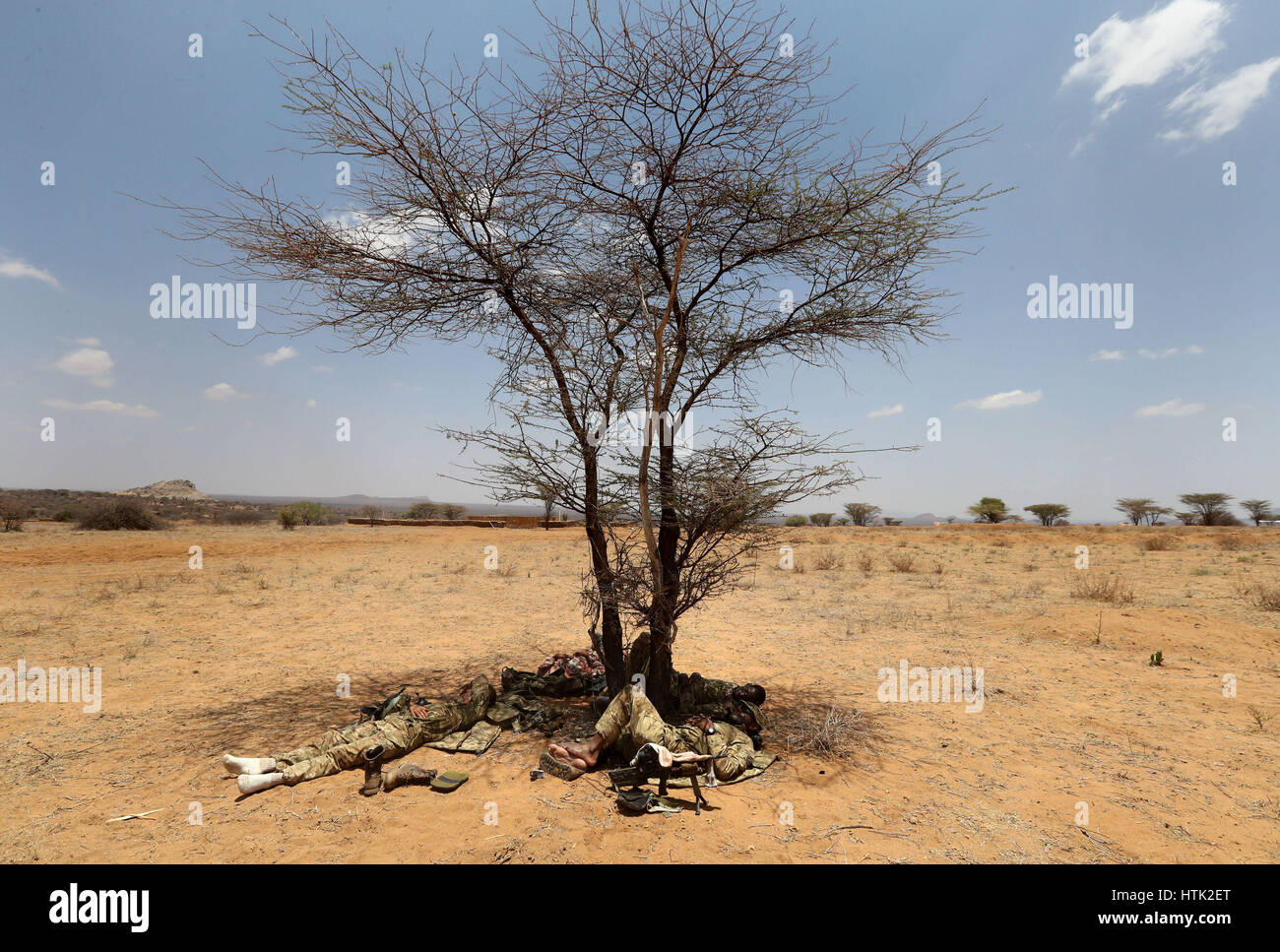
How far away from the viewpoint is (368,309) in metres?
5.52

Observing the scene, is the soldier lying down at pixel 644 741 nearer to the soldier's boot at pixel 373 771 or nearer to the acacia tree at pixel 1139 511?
the soldier's boot at pixel 373 771

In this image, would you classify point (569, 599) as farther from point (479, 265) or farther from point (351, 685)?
point (479, 265)

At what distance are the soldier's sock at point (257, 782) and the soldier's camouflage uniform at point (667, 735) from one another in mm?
2286

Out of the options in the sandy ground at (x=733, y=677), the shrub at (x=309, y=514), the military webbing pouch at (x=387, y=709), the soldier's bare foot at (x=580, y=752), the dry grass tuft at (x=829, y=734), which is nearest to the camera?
the sandy ground at (x=733, y=677)

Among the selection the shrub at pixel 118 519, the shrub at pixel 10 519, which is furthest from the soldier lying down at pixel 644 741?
the shrub at pixel 118 519

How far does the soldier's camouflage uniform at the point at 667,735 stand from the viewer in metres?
4.23

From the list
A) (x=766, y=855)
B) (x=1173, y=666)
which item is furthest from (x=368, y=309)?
(x=1173, y=666)

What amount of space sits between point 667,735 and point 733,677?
2.96 m

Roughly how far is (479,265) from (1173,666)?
32.4ft

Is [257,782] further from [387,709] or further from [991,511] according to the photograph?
[991,511]

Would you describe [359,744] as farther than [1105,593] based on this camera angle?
No

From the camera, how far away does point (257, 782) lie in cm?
392

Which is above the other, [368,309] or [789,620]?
[368,309]

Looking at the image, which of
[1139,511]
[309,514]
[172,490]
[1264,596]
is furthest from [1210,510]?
[172,490]
